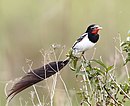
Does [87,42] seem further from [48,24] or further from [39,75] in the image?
[48,24]

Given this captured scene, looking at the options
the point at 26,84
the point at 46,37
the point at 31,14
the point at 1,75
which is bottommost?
the point at 26,84

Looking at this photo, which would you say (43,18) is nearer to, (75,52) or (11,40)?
(11,40)

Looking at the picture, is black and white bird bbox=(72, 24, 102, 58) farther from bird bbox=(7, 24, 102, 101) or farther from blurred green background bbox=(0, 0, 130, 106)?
blurred green background bbox=(0, 0, 130, 106)

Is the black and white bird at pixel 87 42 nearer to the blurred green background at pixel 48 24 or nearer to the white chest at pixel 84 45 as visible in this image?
the white chest at pixel 84 45

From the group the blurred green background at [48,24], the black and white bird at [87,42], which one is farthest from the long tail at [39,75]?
the blurred green background at [48,24]

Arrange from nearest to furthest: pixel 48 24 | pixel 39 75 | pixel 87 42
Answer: pixel 87 42 → pixel 39 75 → pixel 48 24

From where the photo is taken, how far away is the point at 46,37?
6.79 meters

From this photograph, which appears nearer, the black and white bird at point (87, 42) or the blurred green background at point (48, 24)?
the black and white bird at point (87, 42)

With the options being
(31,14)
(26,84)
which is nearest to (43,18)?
(31,14)

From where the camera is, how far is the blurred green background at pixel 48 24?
6355 mm

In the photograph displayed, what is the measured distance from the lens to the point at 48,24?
7.04m

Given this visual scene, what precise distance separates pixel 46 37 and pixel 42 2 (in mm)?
987

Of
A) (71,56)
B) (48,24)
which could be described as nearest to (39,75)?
(71,56)

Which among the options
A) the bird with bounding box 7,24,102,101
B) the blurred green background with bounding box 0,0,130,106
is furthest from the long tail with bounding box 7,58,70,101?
the blurred green background with bounding box 0,0,130,106
